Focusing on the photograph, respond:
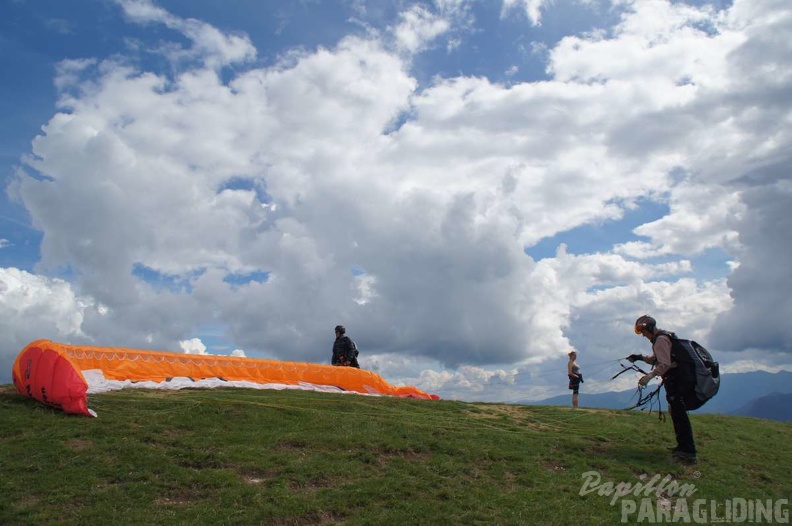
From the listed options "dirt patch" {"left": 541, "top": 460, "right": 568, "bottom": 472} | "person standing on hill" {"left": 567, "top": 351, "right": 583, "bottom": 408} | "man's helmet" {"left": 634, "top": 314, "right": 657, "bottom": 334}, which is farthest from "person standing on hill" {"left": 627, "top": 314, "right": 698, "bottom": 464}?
"person standing on hill" {"left": 567, "top": 351, "right": 583, "bottom": 408}

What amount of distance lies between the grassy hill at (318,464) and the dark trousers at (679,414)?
578mm

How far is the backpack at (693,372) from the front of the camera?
13328 millimetres

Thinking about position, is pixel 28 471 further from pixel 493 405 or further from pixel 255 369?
pixel 493 405

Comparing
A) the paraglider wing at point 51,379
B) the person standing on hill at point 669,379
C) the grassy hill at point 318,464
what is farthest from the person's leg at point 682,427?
the paraglider wing at point 51,379

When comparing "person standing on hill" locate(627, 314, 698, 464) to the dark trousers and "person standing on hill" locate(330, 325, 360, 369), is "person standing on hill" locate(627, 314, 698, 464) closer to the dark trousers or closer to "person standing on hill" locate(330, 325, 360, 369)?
the dark trousers

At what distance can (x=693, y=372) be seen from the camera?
1338cm

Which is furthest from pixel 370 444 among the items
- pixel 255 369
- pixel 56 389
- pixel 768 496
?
pixel 255 369

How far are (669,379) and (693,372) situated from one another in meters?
0.57

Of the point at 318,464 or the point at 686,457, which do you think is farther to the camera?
the point at 686,457

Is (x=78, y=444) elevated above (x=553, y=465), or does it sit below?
above

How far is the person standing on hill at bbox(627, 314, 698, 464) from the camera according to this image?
13586mm

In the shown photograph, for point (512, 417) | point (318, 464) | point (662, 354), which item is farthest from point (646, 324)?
point (318, 464)

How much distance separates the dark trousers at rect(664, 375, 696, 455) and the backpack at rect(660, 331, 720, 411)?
87mm

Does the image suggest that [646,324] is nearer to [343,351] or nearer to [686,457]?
[686,457]
